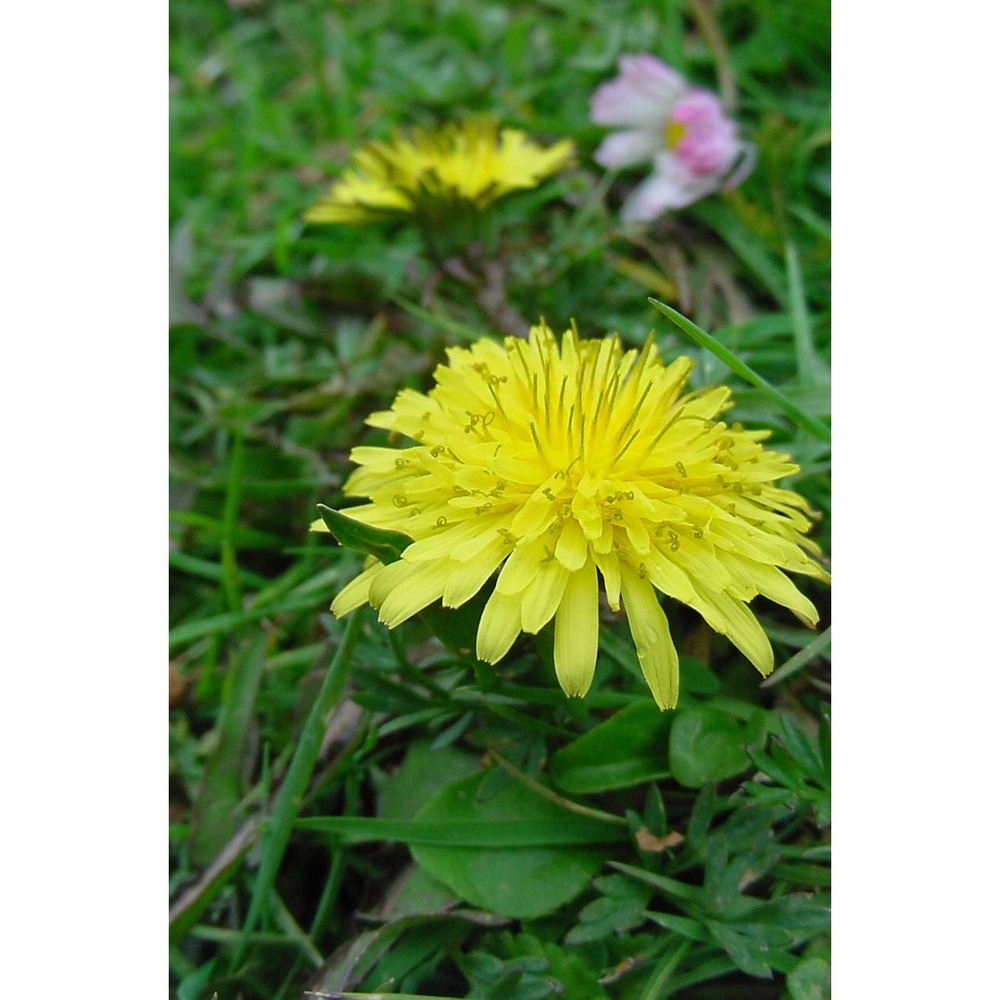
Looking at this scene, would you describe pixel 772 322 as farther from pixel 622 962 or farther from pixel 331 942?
pixel 331 942

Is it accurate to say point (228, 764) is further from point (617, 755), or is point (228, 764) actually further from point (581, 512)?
point (581, 512)

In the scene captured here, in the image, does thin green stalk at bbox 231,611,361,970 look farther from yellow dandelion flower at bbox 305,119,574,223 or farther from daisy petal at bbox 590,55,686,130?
daisy petal at bbox 590,55,686,130

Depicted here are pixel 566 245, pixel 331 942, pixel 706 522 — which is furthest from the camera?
pixel 566 245

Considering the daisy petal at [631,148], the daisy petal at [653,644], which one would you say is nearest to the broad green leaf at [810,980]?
the daisy petal at [653,644]

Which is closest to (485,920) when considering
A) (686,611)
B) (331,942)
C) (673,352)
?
(331,942)

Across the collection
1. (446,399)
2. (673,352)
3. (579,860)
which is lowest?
(579,860)

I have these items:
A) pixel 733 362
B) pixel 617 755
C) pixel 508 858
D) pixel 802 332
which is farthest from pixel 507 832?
pixel 802 332

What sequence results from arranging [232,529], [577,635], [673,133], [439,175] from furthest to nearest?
[673,133] < [439,175] < [232,529] < [577,635]
